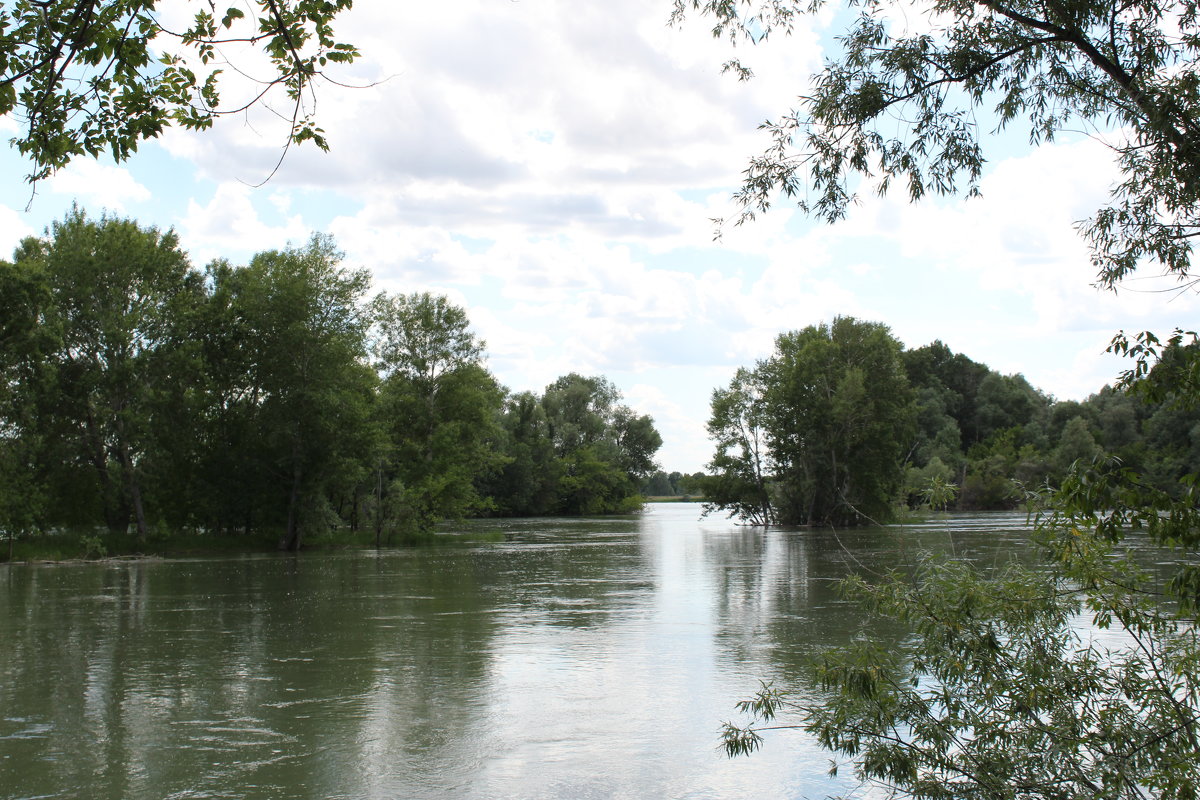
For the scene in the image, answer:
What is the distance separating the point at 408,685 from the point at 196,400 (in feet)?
91.3

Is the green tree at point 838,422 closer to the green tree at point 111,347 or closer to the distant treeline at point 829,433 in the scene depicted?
the distant treeline at point 829,433

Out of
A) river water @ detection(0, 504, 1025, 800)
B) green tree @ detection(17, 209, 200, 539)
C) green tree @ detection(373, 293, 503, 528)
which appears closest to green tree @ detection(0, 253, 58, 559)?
green tree @ detection(17, 209, 200, 539)

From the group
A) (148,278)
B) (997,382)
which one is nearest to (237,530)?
(148,278)

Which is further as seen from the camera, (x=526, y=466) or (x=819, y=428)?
(x=526, y=466)

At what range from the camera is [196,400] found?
3562 cm

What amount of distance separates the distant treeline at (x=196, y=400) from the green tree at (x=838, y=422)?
62.6 feet

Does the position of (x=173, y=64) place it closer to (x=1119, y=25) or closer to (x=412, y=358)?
(x=1119, y=25)

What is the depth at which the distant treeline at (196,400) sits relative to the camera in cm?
3072

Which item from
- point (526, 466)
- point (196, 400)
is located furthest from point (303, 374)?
point (526, 466)

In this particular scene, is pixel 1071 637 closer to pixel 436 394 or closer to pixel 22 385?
pixel 22 385

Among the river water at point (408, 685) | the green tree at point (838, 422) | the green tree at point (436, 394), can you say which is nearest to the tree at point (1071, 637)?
the river water at point (408, 685)

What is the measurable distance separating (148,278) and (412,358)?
13242 millimetres

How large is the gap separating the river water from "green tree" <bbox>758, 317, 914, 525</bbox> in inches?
1155

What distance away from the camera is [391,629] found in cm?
1504
